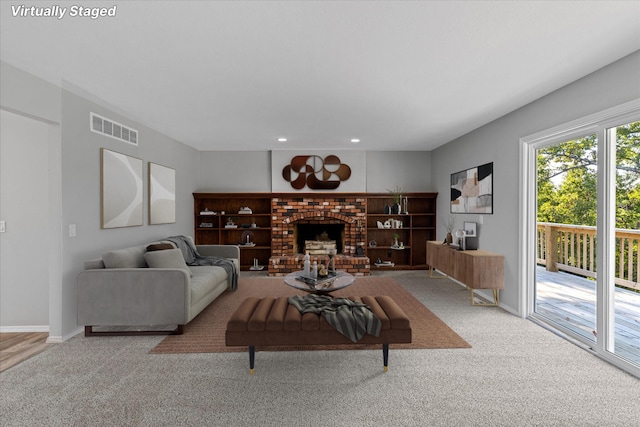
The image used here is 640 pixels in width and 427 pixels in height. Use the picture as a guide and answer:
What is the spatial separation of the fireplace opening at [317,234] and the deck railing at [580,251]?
378cm

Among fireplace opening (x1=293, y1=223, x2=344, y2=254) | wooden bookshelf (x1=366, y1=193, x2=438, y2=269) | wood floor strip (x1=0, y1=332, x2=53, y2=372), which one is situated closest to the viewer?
wood floor strip (x1=0, y1=332, x2=53, y2=372)

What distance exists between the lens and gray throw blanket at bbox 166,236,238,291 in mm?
4730

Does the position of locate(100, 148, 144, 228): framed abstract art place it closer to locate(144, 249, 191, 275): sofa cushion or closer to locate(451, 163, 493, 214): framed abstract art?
locate(144, 249, 191, 275): sofa cushion

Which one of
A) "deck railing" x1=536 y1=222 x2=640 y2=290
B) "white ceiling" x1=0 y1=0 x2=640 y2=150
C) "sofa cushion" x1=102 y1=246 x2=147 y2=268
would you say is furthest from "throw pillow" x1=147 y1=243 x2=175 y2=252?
"deck railing" x1=536 y1=222 x2=640 y2=290

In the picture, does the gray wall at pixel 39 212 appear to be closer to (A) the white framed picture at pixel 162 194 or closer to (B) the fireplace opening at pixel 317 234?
(A) the white framed picture at pixel 162 194

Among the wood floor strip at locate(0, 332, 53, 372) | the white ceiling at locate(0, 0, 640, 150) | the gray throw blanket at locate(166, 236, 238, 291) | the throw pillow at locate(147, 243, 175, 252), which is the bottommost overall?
the wood floor strip at locate(0, 332, 53, 372)

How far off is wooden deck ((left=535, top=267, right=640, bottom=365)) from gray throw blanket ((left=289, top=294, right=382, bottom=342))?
212cm

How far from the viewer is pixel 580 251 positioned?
130 inches

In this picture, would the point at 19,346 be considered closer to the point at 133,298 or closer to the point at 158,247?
the point at 133,298

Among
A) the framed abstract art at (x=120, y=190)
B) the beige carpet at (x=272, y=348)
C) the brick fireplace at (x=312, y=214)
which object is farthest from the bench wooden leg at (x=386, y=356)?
the brick fireplace at (x=312, y=214)

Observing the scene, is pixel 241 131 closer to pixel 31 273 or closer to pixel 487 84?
pixel 31 273

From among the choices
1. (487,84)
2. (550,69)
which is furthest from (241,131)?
(550,69)

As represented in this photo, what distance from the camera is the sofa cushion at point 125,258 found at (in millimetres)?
3432

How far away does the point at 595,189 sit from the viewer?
2.95 meters
